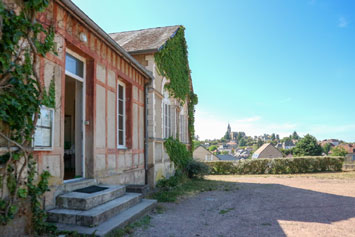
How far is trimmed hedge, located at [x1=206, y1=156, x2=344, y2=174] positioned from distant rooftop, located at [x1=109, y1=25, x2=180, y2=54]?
1083 cm

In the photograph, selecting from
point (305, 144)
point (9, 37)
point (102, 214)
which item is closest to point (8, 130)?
point (9, 37)

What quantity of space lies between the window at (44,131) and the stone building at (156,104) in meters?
4.63

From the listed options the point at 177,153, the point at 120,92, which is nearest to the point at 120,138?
the point at 120,92

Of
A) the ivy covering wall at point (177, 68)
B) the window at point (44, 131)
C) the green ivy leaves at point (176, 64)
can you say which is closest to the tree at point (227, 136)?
the ivy covering wall at point (177, 68)

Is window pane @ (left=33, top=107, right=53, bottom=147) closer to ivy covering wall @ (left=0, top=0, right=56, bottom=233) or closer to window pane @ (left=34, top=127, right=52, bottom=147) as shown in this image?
window pane @ (left=34, top=127, right=52, bottom=147)

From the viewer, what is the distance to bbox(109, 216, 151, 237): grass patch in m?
3.95

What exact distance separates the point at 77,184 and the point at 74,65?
2320 millimetres

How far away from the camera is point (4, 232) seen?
316 cm

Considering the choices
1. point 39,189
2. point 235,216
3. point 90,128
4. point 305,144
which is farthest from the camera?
point 305,144

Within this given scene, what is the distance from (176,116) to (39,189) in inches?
352

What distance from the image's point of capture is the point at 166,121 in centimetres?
1081

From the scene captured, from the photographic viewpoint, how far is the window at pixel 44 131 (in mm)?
3839

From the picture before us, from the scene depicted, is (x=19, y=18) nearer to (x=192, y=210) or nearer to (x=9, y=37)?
(x=9, y=37)

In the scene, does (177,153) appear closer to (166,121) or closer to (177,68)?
(166,121)
